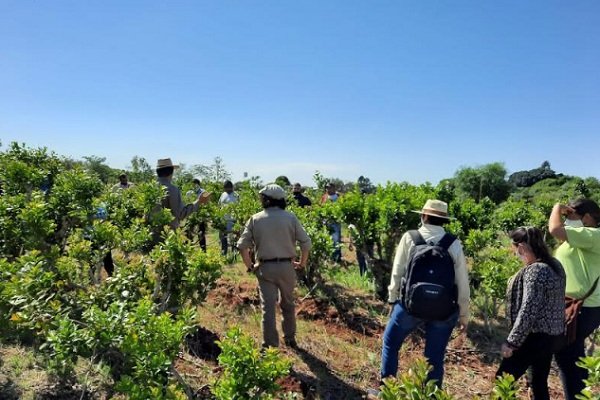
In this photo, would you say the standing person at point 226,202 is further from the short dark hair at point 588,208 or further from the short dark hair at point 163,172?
the short dark hair at point 588,208

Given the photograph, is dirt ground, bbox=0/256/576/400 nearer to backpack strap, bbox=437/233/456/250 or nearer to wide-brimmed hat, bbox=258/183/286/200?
wide-brimmed hat, bbox=258/183/286/200

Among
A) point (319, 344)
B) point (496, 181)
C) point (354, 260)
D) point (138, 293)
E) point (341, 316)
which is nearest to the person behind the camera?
point (138, 293)

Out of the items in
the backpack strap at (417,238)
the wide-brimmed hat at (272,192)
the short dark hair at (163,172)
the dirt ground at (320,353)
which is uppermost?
the short dark hair at (163,172)

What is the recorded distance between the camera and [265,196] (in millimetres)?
4363

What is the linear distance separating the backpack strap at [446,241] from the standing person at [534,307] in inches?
17.2

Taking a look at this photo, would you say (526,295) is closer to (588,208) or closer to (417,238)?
(417,238)

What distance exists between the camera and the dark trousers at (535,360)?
3.11 meters

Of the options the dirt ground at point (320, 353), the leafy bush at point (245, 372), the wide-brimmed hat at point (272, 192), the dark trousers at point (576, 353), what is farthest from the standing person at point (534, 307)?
the wide-brimmed hat at point (272, 192)

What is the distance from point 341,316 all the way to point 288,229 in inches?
85.2

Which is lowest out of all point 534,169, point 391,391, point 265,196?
point 391,391

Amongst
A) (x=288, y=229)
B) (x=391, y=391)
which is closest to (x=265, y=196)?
Result: (x=288, y=229)

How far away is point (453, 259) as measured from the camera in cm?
334

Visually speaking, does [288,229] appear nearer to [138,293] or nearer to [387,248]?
[138,293]

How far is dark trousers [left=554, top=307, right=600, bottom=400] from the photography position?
3.34m
